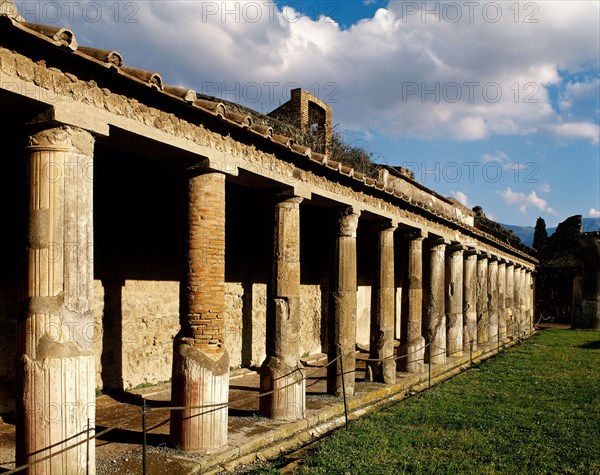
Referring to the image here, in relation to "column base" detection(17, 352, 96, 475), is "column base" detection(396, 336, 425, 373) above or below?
below

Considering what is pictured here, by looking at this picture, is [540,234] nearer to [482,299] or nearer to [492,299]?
[492,299]

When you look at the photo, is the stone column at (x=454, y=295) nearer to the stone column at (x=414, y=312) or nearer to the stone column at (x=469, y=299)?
the stone column at (x=469, y=299)

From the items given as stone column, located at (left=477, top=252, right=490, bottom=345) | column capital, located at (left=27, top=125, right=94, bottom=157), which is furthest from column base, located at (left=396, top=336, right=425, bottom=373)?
column capital, located at (left=27, top=125, right=94, bottom=157)

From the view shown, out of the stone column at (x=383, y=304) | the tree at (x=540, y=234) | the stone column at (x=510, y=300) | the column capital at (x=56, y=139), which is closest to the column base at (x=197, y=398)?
the column capital at (x=56, y=139)

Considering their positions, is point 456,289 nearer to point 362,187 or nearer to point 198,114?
point 362,187

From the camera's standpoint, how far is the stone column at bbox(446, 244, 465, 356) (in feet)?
49.5

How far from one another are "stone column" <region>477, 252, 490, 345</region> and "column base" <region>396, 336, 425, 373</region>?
657 cm

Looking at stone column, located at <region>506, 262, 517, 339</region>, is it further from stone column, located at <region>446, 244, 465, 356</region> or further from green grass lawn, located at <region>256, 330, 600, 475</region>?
green grass lawn, located at <region>256, 330, 600, 475</region>

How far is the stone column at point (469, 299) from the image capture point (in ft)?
53.8

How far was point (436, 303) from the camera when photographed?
13.4 metres

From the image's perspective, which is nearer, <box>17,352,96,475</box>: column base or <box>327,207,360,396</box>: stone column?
<box>17,352,96,475</box>: column base

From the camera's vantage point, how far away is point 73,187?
4.44 meters

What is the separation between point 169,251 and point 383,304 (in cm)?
399

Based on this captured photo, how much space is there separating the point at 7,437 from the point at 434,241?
32.5 ft
